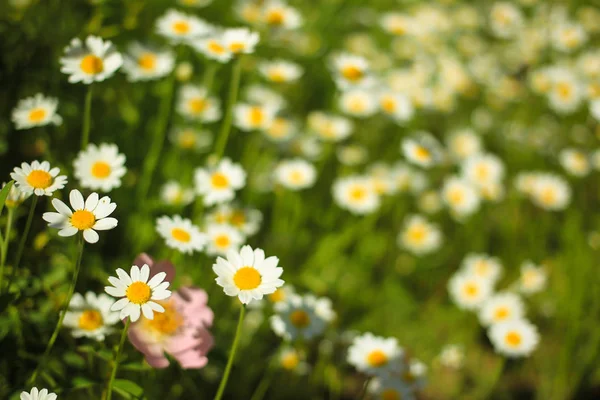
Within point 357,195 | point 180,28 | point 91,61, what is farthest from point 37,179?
point 357,195

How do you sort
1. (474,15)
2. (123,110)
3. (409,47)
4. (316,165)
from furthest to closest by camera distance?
1. (474,15)
2. (409,47)
3. (316,165)
4. (123,110)

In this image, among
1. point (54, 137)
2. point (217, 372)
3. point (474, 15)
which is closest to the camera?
point (217, 372)

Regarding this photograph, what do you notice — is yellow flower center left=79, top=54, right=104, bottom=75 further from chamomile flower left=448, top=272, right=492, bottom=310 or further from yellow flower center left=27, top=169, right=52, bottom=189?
chamomile flower left=448, top=272, right=492, bottom=310

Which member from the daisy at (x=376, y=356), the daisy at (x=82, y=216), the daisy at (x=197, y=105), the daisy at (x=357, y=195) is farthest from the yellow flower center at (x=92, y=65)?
the daisy at (x=357, y=195)

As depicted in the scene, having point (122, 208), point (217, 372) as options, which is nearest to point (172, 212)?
point (122, 208)

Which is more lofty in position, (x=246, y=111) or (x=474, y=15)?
(x=474, y=15)

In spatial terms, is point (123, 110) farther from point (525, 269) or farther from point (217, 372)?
point (525, 269)
